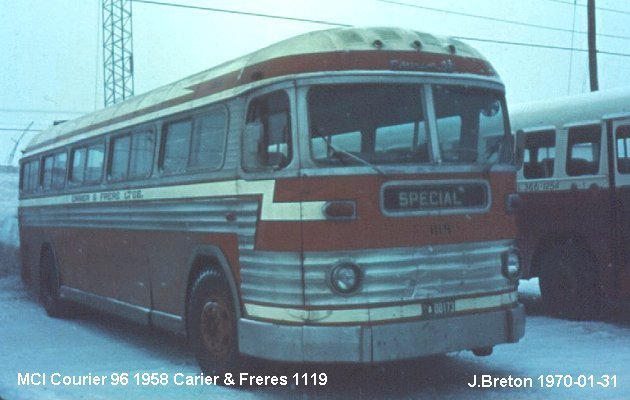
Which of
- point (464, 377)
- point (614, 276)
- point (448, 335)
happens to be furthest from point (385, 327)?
point (614, 276)

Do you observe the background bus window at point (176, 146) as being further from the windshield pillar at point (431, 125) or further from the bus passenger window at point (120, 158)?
the windshield pillar at point (431, 125)

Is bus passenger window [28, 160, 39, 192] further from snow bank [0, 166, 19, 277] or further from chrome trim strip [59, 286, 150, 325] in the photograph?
snow bank [0, 166, 19, 277]

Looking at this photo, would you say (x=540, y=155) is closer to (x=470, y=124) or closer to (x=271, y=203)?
(x=470, y=124)

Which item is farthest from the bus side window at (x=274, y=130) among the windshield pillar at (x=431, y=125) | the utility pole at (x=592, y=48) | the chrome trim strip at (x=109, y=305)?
the utility pole at (x=592, y=48)

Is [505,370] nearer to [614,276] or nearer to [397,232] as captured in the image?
[397,232]

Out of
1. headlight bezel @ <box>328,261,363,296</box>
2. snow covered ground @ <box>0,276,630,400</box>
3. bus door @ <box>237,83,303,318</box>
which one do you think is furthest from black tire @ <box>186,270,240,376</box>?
headlight bezel @ <box>328,261,363,296</box>

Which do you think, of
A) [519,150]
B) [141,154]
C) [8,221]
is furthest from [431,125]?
[8,221]

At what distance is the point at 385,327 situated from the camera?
6.30 metres

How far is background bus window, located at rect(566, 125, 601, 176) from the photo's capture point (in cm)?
1038

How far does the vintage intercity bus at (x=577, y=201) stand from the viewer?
1003 cm

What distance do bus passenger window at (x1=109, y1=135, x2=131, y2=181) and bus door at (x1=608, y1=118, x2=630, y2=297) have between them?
225 inches

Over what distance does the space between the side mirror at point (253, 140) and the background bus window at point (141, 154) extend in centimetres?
241

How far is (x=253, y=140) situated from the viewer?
672 centimetres

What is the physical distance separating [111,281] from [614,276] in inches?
234
